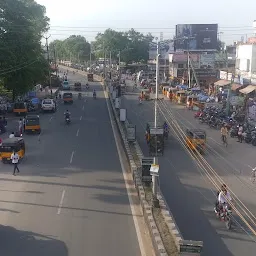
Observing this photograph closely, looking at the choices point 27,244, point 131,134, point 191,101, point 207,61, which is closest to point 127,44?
point 207,61

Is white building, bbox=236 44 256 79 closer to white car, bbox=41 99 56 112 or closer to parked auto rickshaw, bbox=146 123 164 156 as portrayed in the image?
white car, bbox=41 99 56 112

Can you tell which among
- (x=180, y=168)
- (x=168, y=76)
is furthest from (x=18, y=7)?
(x=168, y=76)

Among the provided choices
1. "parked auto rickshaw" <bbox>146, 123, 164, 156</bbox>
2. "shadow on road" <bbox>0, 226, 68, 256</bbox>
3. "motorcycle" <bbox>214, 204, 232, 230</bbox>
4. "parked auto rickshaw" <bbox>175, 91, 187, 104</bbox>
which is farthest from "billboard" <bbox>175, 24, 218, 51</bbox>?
"shadow on road" <bbox>0, 226, 68, 256</bbox>

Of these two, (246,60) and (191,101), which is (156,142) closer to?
(191,101)

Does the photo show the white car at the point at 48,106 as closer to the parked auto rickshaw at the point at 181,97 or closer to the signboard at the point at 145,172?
the parked auto rickshaw at the point at 181,97

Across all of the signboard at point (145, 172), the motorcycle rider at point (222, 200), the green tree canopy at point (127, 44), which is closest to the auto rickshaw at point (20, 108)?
the signboard at point (145, 172)
